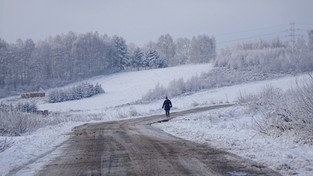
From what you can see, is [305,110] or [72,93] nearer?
[305,110]

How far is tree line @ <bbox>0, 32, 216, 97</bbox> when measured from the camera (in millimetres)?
113938

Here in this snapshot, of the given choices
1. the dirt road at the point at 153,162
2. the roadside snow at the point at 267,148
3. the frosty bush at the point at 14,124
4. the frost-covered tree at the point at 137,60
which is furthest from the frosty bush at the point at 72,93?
the dirt road at the point at 153,162

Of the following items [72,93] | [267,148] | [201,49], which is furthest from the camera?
[201,49]

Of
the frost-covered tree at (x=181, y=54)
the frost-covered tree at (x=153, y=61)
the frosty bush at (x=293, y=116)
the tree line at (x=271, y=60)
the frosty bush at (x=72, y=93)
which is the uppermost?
the frost-covered tree at (x=181, y=54)

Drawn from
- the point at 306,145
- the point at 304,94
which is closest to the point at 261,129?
the point at 304,94

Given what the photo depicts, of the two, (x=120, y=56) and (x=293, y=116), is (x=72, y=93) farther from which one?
(x=293, y=116)

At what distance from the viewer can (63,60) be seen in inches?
4828

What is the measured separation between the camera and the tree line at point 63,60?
11394 centimetres

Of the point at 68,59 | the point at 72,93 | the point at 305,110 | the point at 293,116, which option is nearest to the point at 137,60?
the point at 68,59

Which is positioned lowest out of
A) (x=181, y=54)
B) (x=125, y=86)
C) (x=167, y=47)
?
(x=125, y=86)

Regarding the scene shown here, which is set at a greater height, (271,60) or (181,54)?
(181,54)

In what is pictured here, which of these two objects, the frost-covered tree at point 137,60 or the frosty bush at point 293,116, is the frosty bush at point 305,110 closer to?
the frosty bush at point 293,116

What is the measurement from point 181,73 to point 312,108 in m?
78.8

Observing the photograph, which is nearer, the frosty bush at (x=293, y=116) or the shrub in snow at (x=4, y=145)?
the frosty bush at (x=293, y=116)
